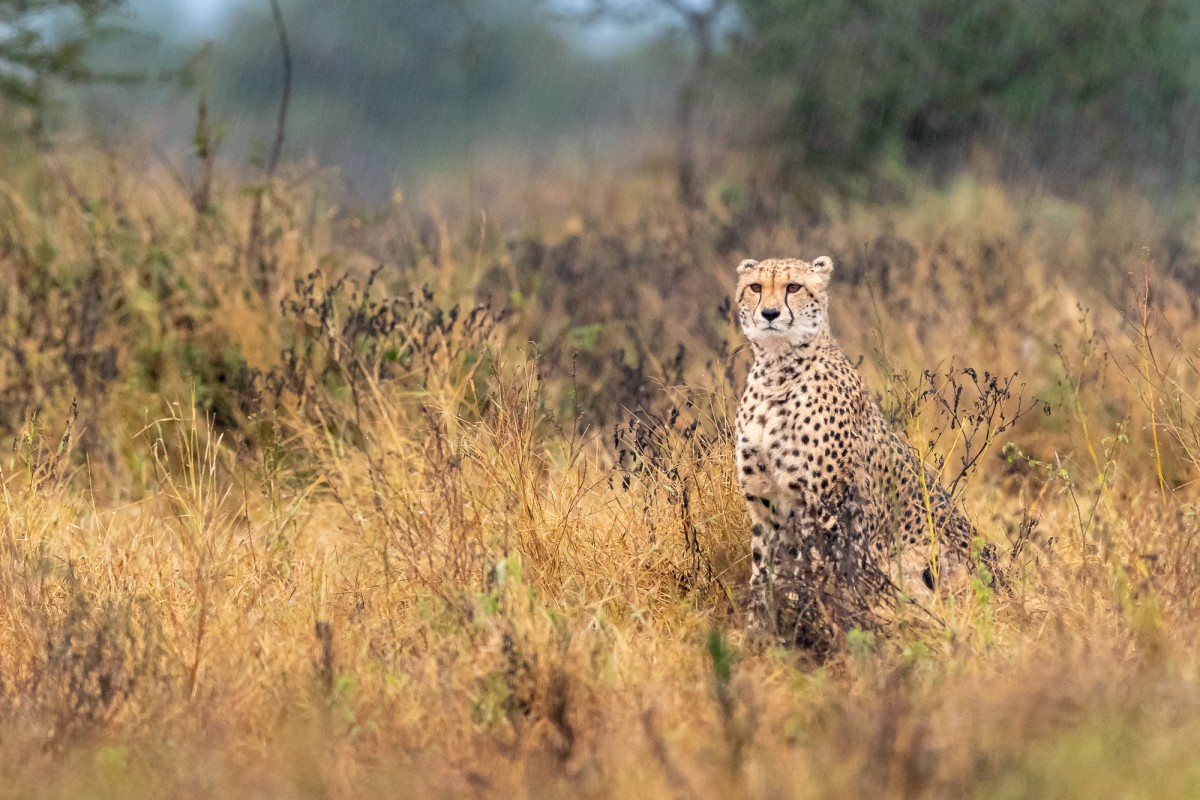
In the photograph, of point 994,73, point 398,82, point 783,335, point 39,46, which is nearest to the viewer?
point 783,335

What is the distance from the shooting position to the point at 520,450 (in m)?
4.16

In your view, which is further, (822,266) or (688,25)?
(688,25)

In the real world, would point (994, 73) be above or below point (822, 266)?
above

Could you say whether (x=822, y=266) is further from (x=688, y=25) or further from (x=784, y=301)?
(x=688, y=25)

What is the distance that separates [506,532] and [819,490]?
2.52ft

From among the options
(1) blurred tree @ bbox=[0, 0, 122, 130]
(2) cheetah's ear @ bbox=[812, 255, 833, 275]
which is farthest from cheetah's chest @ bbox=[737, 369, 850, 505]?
(1) blurred tree @ bbox=[0, 0, 122, 130]

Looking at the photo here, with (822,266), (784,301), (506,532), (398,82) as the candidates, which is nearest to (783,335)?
(784,301)

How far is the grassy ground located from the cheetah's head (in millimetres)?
332

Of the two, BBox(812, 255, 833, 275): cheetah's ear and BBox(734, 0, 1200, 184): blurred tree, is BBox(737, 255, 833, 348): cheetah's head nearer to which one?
BBox(812, 255, 833, 275): cheetah's ear

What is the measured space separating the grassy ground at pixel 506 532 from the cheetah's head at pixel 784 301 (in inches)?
13.1

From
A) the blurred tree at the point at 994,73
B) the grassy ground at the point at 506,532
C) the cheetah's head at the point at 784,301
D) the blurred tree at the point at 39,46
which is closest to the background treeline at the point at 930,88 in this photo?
the blurred tree at the point at 994,73

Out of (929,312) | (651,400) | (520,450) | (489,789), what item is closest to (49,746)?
(489,789)

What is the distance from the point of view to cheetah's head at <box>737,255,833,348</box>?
3.80 metres

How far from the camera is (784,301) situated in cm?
380
